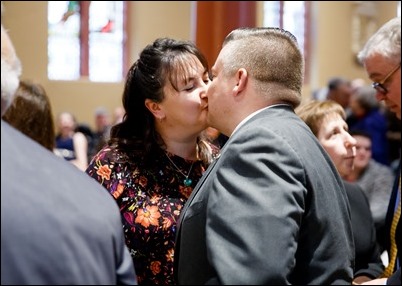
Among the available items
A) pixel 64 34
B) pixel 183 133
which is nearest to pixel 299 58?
pixel 183 133

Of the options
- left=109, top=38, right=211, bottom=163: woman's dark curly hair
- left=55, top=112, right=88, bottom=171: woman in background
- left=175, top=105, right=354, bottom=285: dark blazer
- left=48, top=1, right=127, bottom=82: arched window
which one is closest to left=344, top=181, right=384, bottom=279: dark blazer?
left=109, top=38, right=211, bottom=163: woman's dark curly hair

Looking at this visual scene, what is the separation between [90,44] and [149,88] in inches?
386

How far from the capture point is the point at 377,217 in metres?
4.73

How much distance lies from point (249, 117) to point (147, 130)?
2.76 ft

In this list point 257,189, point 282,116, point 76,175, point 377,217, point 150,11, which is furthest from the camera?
point 150,11

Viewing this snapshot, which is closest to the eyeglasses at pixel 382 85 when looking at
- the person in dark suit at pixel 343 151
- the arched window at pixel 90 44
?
the person in dark suit at pixel 343 151

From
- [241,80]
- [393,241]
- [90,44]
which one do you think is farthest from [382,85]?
→ [90,44]

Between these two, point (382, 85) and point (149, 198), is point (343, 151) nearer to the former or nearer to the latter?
point (149, 198)

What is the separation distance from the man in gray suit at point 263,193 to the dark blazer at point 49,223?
46 cm

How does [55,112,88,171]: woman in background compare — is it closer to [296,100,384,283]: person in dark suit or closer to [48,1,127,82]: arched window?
[48,1,127,82]: arched window

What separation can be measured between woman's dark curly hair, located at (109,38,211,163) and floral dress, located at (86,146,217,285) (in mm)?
54

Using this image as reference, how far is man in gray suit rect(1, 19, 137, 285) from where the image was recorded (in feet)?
4.99

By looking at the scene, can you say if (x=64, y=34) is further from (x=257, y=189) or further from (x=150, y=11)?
(x=257, y=189)

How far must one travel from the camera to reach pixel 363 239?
354cm
